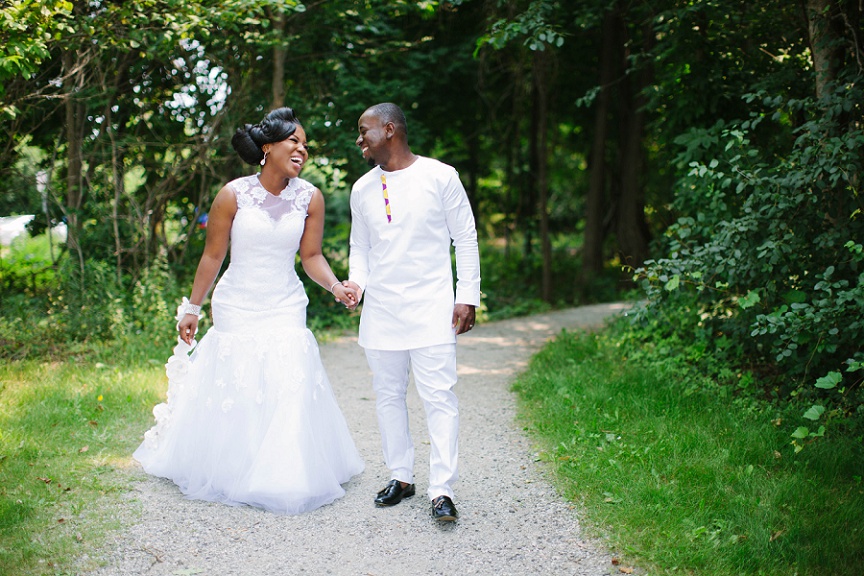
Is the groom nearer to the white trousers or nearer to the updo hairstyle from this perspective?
the white trousers

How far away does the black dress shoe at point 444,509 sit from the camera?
380 centimetres

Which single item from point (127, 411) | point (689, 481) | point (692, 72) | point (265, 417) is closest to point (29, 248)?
point (127, 411)

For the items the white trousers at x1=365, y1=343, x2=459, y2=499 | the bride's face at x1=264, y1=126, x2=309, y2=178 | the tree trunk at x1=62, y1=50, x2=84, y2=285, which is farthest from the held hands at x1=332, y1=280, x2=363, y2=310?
the tree trunk at x1=62, y1=50, x2=84, y2=285

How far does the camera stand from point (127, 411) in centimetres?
565

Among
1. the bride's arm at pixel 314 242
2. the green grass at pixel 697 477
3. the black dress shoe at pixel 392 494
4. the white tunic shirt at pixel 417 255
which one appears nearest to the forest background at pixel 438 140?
the green grass at pixel 697 477

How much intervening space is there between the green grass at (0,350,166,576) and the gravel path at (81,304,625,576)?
0.17 m

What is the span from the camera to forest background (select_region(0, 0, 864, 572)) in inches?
204

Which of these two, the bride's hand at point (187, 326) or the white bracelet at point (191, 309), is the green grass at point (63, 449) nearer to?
the bride's hand at point (187, 326)

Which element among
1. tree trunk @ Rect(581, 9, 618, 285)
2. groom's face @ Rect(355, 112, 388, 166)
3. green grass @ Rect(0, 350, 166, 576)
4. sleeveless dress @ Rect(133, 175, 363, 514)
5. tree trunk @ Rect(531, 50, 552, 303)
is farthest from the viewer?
tree trunk @ Rect(581, 9, 618, 285)

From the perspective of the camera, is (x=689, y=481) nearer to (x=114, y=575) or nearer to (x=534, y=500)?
(x=534, y=500)

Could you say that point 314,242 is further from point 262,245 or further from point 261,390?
point 261,390

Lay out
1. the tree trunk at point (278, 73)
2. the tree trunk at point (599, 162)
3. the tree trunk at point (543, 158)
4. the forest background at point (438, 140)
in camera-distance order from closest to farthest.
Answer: the forest background at point (438, 140), the tree trunk at point (278, 73), the tree trunk at point (543, 158), the tree trunk at point (599, 162)

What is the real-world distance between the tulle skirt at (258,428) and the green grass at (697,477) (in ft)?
4.65

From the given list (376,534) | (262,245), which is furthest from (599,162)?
(376,534)
